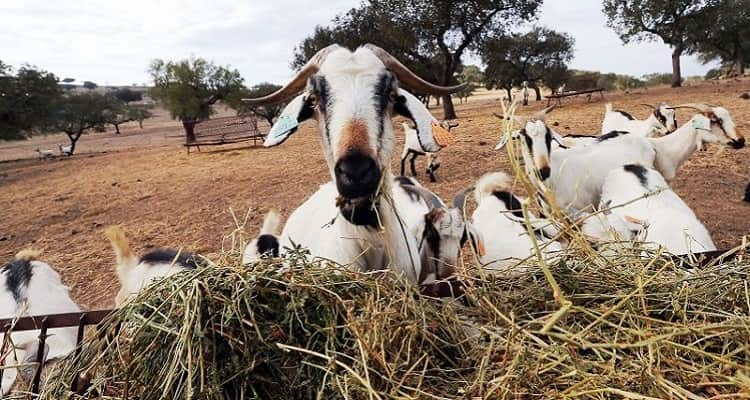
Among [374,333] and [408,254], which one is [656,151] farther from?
[374,333]

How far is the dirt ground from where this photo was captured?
7.24m

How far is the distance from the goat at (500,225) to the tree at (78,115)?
31151mm

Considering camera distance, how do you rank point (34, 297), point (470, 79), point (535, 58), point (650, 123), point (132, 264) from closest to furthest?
point (34, 297)
point (132, 264)
point (650, 123)
point (535, 58)
point (470, 79)

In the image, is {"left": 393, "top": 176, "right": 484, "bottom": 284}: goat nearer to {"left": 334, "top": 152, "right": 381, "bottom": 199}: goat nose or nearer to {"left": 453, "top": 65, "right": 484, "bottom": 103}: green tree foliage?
{"left": 334, "top": 152, "right": 381, "bottom": 199}: goat nose

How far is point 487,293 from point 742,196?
8326 mm

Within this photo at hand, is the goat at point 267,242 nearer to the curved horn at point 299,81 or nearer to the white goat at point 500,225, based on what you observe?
the curved horn at point 299,81

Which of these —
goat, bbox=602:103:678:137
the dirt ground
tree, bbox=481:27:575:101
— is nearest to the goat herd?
the dirt ground

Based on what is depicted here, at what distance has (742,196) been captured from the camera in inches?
312

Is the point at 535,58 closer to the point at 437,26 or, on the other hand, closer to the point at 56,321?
the point at 437,26

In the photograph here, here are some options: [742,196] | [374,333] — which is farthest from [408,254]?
[742,196]

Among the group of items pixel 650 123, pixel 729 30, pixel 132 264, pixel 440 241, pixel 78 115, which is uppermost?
pixel 729 30

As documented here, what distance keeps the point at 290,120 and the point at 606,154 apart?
17.9 feet

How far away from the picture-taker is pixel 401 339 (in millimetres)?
1724

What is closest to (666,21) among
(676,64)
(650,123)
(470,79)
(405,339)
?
(676,64)
